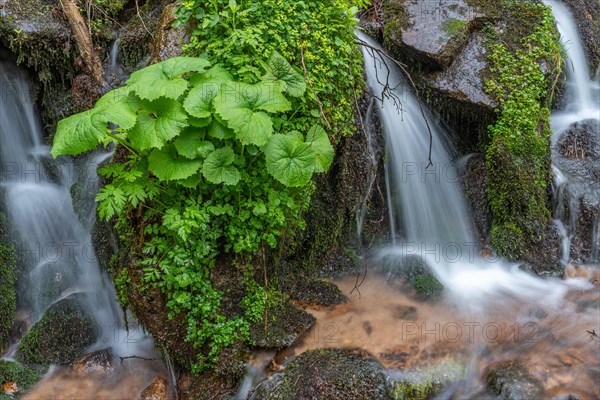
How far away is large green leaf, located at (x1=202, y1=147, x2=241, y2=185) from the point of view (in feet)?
11.0

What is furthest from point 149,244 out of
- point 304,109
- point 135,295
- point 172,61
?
point 304,109

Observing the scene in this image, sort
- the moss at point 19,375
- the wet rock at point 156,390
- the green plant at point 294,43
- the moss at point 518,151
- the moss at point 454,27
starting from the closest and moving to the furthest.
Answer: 1. the green plant at point 294,43
2. the wet rock at point 156,390
3. the moss at point 19,375
4. the moss at point 518,151
5. the moss at point 454,27

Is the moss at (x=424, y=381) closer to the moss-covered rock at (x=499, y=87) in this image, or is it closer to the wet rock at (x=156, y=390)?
the wet rock at (x=156, y=390)

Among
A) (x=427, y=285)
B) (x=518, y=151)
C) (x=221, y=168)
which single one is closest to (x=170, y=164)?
(x=221, y=168)

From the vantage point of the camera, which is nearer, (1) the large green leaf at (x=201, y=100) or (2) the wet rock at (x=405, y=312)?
(1) the large green leaf at (x=201, y=100)

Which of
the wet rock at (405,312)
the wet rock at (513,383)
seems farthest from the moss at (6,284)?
the wet rock at (513,383)

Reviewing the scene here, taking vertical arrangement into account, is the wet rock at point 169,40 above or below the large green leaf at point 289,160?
above

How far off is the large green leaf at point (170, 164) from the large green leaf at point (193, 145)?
0.20 ft

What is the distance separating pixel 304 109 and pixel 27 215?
3.49 m

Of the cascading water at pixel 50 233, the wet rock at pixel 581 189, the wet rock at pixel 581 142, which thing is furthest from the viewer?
the wet rock at pixel 581 142

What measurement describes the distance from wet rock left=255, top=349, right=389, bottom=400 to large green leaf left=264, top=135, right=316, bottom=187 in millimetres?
1322

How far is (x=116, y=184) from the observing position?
348cm

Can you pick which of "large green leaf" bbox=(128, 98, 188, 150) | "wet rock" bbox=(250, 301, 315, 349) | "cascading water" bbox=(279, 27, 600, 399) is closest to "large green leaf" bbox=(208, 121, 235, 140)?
"large green leaf" bbox=(128, 98, 188, 150)

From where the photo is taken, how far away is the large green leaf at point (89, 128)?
306 centimetres
